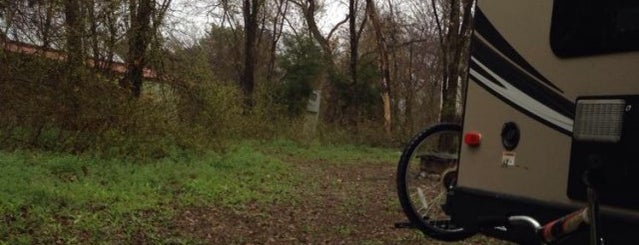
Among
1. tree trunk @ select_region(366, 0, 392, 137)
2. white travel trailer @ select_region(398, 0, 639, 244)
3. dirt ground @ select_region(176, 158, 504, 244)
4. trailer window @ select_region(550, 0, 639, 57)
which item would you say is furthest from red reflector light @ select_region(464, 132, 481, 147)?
tree trunk @ select_region(366, 0, 392, 137)

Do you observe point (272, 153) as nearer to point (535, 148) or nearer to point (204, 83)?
point (204, 83)

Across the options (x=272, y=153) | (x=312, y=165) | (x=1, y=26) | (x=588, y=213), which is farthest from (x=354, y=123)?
(x=588, y=213)

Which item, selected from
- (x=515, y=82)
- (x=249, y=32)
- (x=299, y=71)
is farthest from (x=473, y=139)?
(x=249, y=32)

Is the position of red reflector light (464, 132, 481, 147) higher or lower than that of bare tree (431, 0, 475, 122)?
lower

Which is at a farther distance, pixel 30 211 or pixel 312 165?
pixel 312 165

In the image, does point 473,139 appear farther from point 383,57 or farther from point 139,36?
point 383,57

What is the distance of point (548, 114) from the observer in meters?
3.79

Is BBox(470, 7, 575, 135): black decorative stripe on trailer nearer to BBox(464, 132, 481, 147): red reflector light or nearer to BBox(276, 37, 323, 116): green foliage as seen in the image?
BBox(464, 132, 481, 147): red reflector light

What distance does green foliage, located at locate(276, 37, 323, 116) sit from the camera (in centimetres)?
2667

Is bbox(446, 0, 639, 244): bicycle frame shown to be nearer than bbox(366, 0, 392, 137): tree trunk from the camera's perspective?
Yes

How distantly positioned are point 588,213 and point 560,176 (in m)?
1.34

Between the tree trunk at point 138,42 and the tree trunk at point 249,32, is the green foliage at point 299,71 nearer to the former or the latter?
the tree trunk at point 249,32

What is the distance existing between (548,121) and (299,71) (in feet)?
77.2

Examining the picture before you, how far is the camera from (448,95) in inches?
759
